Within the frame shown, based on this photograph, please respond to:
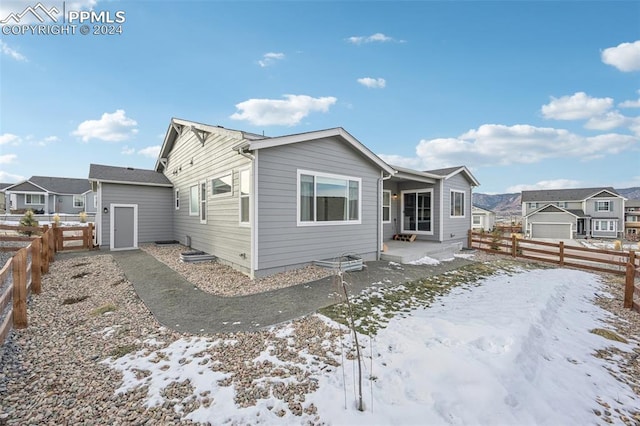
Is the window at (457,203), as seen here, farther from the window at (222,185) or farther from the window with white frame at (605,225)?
the window with white frame at (605,225)

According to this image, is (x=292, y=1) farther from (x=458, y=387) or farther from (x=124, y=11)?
(x=458, y=387)

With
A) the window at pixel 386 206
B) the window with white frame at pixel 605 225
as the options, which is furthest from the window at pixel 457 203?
the window with white frame at pixel 605 225

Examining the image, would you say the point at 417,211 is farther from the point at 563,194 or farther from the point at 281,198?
the point at 563,194

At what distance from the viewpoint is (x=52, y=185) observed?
1325 inches

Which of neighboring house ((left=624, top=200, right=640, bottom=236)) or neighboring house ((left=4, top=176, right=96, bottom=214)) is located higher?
neighboring house ((left=4, top=176, right=96, bottom=214))

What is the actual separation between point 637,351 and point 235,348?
5661 mm

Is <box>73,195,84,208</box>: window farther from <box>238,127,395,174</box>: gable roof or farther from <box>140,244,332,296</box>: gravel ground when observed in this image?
<box>238,127,395,174</box>: gable roof

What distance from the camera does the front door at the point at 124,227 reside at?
11633 millimetres

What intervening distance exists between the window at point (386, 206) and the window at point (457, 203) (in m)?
3.07

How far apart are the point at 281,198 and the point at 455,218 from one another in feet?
32.6

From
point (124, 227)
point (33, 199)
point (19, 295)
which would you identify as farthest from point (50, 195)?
point (19, 295)

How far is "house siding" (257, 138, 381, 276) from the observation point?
6652mm

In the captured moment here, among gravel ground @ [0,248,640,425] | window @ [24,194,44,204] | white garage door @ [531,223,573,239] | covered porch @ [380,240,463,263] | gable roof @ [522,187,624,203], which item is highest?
gable roof @ [522,187,624,203]

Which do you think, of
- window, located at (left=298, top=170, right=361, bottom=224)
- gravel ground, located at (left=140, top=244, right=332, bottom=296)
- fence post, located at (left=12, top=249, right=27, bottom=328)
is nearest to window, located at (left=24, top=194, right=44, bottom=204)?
gravel ground, located at (left=140, top=244, right=332, bottom=296)
